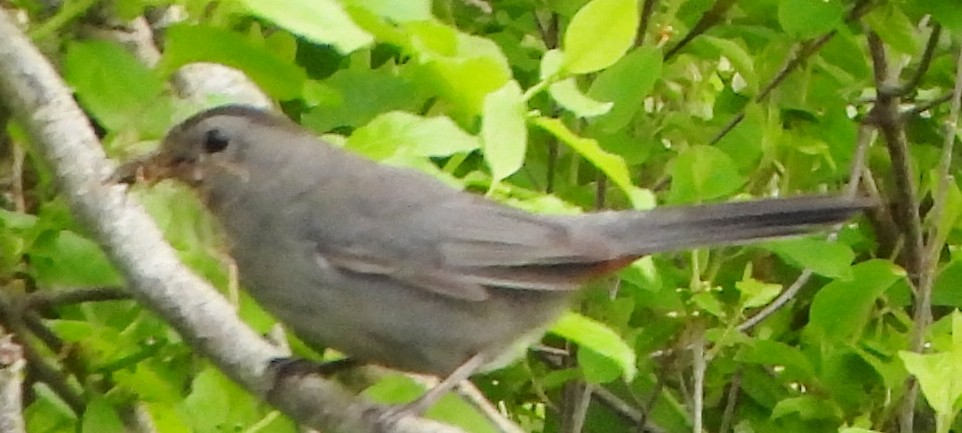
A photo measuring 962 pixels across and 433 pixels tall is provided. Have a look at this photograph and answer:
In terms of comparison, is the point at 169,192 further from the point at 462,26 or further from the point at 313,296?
the point at 462,26

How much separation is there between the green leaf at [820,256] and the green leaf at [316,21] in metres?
0.62

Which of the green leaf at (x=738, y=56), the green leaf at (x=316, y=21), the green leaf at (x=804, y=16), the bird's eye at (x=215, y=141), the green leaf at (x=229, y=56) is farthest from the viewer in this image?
the green leaf at (x=738, y=56)

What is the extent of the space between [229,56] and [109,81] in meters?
0.07

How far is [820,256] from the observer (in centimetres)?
118

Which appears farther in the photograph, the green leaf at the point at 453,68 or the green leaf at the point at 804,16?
the green leaf at the point at 804,16

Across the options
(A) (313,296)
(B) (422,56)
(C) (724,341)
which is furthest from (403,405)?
(C) (724,341)

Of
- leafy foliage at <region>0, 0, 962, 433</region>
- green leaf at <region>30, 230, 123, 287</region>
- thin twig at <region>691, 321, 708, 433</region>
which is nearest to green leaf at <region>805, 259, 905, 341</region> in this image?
leafy foliage at <region>0, 0, 962, 433</region>

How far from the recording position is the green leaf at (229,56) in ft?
2.48

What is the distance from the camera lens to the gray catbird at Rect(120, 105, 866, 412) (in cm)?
99

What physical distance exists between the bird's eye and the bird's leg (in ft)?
0.80

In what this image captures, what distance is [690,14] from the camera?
1.29 m

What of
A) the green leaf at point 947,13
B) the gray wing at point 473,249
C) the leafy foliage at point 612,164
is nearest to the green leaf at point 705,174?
the leafy foliage at point 612,164

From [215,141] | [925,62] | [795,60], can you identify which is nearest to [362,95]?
[215,141]

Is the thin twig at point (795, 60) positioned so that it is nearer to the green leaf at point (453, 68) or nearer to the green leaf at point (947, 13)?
the green leaf at point (947, 13)
